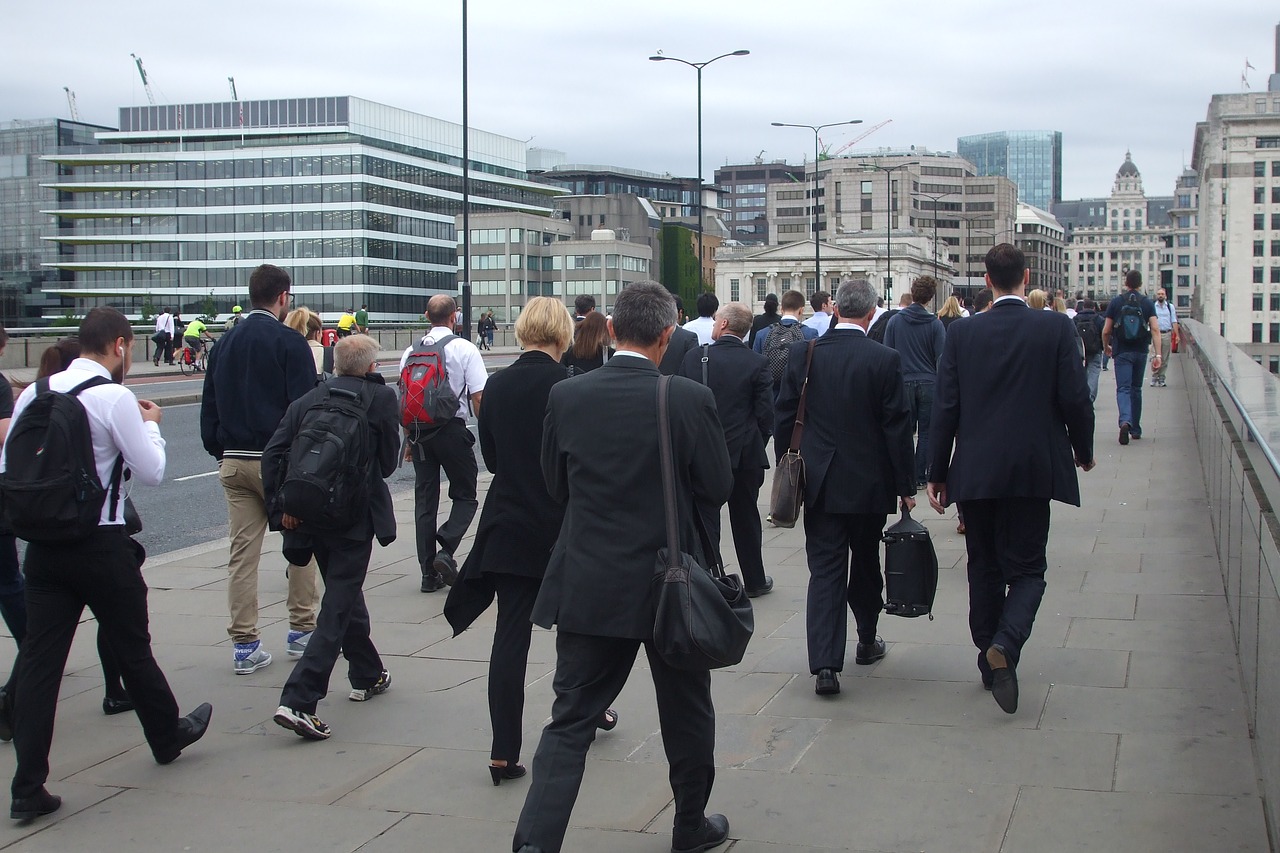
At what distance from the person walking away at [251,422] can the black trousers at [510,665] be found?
Result: 195 centimetres

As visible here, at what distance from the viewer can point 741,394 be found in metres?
7.88

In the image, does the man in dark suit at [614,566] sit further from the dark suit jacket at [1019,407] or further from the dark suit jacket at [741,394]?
the dark suit jacket at [741,394]

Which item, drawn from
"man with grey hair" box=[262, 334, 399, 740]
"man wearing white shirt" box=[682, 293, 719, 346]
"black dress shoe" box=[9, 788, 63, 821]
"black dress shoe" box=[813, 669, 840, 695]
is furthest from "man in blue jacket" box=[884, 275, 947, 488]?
"black dress shoe" box=[9, 788, 63, 821]

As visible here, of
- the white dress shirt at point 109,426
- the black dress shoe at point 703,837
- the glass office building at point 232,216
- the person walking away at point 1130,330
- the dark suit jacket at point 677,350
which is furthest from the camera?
the glass office building at point 232,216

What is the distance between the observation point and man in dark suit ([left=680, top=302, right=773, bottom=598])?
307 inches

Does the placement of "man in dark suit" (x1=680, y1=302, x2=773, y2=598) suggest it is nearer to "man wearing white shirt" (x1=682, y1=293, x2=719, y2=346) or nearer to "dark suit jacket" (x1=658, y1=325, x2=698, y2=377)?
"dark suit jacket" (x1=658, y1=325, x2=698, y2=377)

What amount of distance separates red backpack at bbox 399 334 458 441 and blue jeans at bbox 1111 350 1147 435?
9239 mm

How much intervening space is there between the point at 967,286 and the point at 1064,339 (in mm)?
151656

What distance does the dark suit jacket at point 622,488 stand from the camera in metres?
3.70

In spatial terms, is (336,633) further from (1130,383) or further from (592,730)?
(1130,383)

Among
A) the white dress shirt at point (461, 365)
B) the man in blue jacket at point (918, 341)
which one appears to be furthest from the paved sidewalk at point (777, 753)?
the man in blue jacket at point (918, 341)

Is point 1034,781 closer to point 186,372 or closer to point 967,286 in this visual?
point 186,372

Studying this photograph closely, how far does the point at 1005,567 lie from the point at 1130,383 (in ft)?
35.1

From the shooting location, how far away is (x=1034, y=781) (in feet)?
14.8
